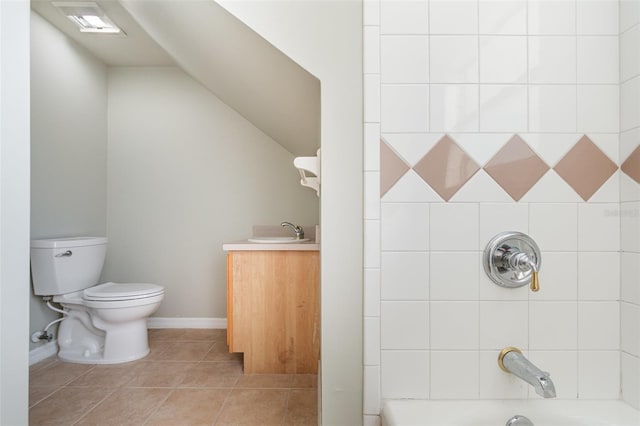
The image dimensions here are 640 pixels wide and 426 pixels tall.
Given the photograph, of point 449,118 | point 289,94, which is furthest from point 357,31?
point 289,94

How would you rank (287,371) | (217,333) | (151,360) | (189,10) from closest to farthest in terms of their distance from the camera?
(189,10) → (287,371) → (151,360) → (217,333)

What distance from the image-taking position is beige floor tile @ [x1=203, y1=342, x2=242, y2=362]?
2.47 metres

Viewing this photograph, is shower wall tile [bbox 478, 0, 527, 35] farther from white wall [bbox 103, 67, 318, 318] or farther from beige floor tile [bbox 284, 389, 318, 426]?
white wall [bbox 103, 67, 318, 318]

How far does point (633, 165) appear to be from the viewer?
3.59 feet

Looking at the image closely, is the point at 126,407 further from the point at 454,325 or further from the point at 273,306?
the point at 454,325

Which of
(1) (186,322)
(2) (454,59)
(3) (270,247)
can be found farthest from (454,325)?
(1) (186,322)

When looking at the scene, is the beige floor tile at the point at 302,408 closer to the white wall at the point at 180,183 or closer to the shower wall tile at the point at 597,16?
the white wall at the point at 180,183

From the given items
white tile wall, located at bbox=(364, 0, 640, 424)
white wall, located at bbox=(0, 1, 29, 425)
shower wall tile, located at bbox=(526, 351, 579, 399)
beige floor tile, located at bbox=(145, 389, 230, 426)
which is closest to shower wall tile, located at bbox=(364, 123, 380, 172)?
white tile wall, located at bbox=(364, 0, 640, 424)

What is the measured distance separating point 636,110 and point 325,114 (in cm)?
93

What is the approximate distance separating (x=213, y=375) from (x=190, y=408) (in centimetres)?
40

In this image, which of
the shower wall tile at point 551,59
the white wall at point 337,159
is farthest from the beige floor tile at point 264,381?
the shower wall tile at point 551,59

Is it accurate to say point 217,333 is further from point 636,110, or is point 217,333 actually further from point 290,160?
point 636,110

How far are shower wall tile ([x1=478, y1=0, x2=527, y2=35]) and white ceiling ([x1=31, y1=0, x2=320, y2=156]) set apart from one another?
56cm

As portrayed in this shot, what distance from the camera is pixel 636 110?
108 centimetres
